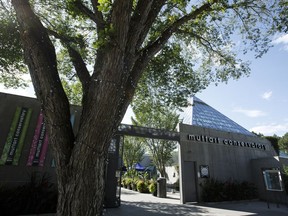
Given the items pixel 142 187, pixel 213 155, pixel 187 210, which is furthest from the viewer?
pixel 142 187

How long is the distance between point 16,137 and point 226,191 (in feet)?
39.2

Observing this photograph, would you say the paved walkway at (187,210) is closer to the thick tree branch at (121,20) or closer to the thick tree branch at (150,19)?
the thick tree branch at (150,19)

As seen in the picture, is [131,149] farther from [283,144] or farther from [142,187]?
[283,144]

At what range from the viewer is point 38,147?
8.20 metres

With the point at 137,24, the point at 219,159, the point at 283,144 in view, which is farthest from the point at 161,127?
the point at 283,144

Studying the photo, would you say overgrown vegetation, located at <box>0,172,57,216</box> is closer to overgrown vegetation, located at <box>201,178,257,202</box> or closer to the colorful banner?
the colorful banner

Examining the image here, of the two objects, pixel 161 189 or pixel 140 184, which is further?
pixel 140 184

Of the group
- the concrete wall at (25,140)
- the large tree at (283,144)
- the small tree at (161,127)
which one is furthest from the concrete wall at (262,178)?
the large tree at (283,144)

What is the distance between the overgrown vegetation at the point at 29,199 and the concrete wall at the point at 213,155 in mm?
7715

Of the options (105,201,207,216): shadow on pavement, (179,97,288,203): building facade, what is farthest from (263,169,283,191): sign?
(105,201,207,216): shadow on pavement

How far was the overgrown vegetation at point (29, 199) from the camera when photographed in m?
6.39

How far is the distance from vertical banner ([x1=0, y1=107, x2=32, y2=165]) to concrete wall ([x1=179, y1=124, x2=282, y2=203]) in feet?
28.3

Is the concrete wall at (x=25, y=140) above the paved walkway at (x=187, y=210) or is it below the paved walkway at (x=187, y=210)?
above

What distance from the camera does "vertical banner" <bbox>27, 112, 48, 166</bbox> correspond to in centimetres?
800
